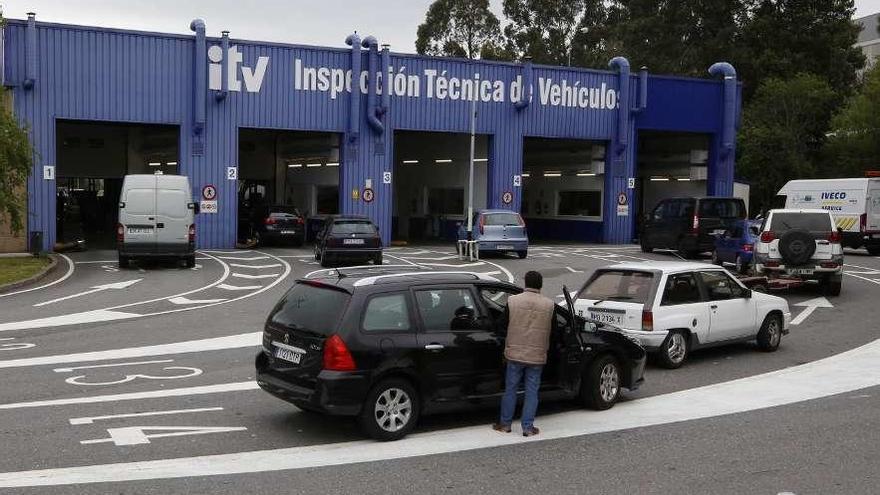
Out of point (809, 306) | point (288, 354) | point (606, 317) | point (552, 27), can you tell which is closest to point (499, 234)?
point (809, 306)

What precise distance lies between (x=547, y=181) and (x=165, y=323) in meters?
30.4

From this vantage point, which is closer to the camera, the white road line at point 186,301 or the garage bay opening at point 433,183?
the white road line at point 186,301

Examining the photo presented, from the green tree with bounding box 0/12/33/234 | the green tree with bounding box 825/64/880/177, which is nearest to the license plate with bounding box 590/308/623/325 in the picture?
the green tree with bounding box 0/12/33/234

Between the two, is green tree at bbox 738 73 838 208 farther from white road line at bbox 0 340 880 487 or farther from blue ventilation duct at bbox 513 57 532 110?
white road line at bbox 0 340 880 487

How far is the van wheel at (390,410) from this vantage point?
26.9 ft

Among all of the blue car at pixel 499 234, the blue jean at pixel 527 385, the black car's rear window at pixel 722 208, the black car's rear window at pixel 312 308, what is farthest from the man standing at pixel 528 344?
the black car's rear window at pixel 722 208

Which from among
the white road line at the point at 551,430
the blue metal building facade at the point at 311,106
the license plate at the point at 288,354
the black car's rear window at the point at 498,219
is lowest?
the white road line at the point at 551,430

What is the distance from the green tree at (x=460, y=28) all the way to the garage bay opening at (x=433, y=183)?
3145cm

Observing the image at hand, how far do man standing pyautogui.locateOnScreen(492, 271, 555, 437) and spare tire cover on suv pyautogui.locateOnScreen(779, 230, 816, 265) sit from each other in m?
12.6

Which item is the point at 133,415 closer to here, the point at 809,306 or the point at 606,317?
the point at 606,317

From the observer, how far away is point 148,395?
10.1 m

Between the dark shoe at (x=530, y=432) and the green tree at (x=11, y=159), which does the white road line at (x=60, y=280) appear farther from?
the dark shoe at (x=530, y=432)

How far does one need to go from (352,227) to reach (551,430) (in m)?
18.3

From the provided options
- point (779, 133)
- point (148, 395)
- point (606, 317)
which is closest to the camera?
point (148, 395)
